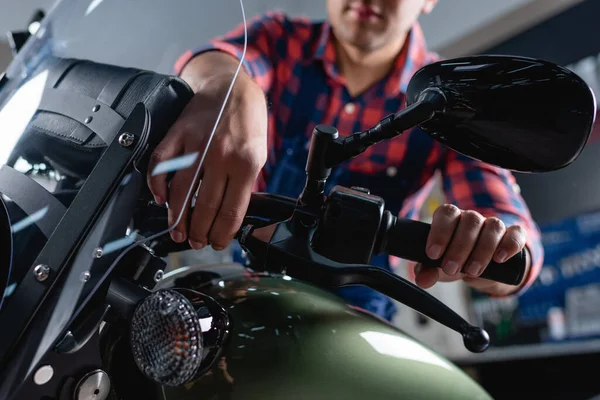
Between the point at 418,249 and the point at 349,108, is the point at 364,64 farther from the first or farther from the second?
the point at 418,249

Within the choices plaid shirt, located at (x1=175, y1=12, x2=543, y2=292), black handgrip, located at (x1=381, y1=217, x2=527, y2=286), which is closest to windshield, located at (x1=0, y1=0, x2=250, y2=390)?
black handgrip, located at (x1=381, y1=217, x2=527, y2=286)

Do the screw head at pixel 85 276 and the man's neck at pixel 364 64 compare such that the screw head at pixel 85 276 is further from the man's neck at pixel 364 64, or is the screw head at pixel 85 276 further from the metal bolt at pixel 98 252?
the man's neck at pixel 364 64

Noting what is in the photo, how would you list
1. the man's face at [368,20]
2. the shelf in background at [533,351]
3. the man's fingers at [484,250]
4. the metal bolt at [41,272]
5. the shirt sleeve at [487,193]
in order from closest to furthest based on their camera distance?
the metal bolt at [41,272]
the man's fingers at [484,250]
the shirt sleeve at [487,193]
the man's face at [368,20]
the shelf in background at [533,351]

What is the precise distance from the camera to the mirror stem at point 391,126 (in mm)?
343

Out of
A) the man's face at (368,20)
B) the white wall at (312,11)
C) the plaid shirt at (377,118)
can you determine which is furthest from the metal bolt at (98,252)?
the man's face at (368,20)

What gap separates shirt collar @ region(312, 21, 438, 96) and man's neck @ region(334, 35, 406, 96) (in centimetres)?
1

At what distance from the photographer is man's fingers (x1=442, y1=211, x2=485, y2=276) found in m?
0.40

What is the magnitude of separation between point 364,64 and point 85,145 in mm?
718

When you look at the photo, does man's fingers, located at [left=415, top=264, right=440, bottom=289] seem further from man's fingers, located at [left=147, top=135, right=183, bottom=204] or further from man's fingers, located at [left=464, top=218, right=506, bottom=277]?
man's fingers, located at [left=147, top=135, right=183, bottom=204]

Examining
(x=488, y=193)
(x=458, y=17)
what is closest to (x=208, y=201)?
(x=488, y=193)

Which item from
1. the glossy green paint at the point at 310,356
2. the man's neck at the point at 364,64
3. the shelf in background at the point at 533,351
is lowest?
the shelf in background at the point at 533,351

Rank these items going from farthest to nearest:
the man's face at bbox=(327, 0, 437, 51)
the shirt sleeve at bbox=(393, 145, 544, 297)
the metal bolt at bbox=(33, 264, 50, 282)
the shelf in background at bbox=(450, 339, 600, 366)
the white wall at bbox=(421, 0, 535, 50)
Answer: the white wall at bbox=(421, 0, 535, 50) → the shelf in background at bbox=(450, 339, 600, 366) → the man's face at bbox=(327, 0, 437, 51) → the shirt sleeve at bbox=(393, 145, 544, 297) → the metal bolt at bbox=(33, 264, 50, 282)

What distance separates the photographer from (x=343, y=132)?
3.14 feet

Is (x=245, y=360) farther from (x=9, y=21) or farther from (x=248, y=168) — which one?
(x=9, y=21)
